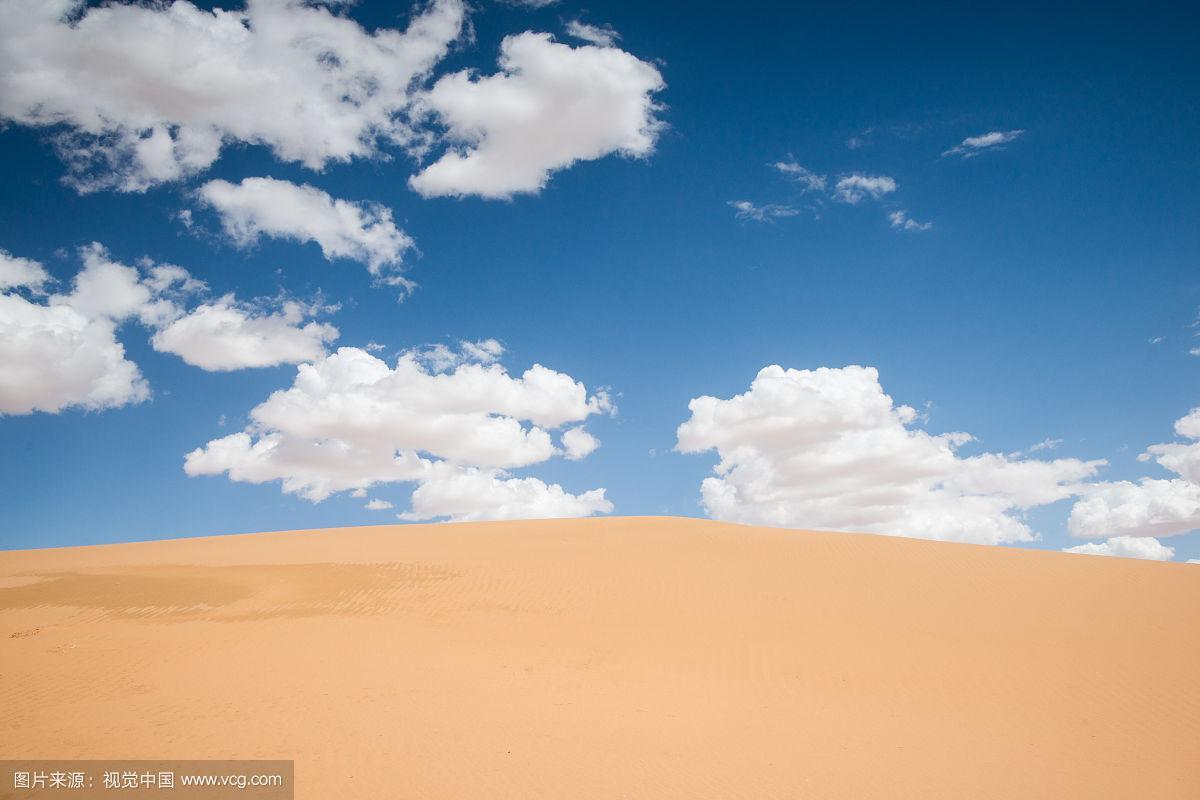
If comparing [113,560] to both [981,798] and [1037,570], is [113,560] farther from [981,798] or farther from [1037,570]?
[1037,570]

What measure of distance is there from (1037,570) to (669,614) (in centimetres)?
1391

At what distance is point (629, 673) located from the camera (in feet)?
41.3

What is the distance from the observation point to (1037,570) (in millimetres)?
22391

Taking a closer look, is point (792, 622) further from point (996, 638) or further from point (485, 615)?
point (485, 615)

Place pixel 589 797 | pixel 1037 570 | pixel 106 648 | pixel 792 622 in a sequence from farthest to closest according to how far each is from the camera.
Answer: pixel 1037 570
pixel 792 622
pixel 106 648
pixel 589 797

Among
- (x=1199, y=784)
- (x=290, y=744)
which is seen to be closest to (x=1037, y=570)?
(x=1199, y=784)

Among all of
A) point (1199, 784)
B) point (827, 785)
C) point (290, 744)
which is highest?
point (290, 744)

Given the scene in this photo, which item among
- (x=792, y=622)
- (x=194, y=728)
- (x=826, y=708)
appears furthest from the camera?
(x=792, y=622)

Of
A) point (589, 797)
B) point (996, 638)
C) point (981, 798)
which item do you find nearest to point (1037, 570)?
point (996, 638)

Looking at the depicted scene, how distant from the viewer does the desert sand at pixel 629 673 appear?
8.57 meters

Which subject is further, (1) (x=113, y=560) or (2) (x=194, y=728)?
(1) (x=113, y=560)

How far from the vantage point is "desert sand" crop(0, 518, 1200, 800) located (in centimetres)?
857

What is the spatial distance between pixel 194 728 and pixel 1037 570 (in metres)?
24.1

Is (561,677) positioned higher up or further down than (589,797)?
higher up
